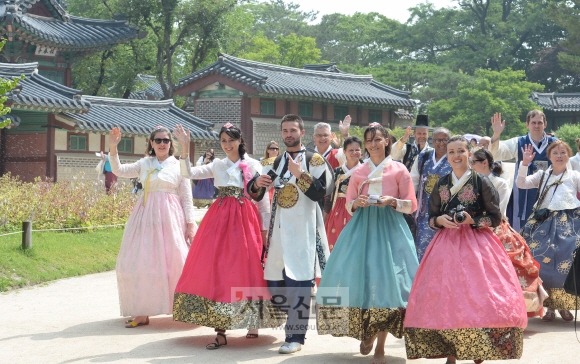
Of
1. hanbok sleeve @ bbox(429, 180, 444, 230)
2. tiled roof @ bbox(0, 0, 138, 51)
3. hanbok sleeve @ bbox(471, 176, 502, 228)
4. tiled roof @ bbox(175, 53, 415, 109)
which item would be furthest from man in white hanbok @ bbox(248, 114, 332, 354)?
tiled roof @ bbox(175, 53, 415, 109)

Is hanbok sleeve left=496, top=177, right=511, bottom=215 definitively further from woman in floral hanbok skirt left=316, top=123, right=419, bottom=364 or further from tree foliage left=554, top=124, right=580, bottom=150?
tree foliage left=554, top=124, right=580, bottom=150

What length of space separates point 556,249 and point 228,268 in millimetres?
3349

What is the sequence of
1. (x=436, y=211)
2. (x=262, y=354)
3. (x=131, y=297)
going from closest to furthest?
(x=436, y=211), (x=262, y=354), (x=131, y=297)

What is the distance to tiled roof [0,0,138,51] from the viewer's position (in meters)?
24.7

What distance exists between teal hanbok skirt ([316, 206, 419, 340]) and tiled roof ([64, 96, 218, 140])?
17.9 metres

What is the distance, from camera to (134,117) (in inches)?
1029

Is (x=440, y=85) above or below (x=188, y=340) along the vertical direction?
above

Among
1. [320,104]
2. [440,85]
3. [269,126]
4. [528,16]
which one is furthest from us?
[528,16]

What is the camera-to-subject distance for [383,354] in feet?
20.6

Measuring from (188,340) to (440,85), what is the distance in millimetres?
37537

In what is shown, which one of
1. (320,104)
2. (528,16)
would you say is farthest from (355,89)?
(528,16)

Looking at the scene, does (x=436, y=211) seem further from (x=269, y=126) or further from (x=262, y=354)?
(x=269, y=126)

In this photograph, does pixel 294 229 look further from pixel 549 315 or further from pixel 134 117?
pixel 134 117

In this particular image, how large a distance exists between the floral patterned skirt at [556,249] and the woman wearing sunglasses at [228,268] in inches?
112
